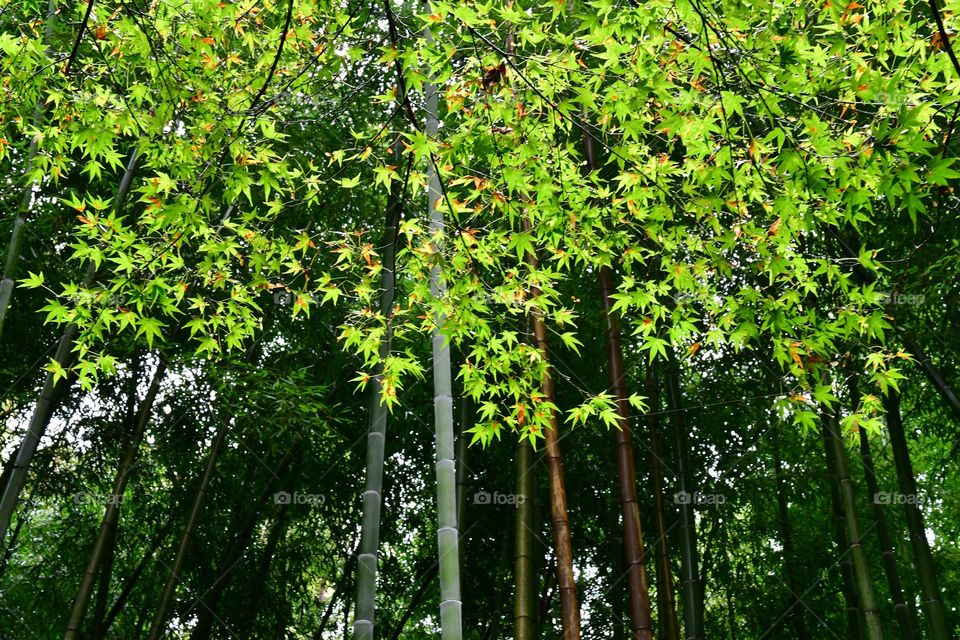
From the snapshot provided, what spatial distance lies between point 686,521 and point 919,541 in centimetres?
145

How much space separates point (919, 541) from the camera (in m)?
4.52

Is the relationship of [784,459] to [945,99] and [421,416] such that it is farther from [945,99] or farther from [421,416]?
[945,99]

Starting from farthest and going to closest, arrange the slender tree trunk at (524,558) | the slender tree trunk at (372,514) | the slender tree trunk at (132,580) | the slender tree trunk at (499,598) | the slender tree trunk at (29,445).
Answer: the slender tree trunk at (499,598), the slender tree trunk at (132,580), the slender tree trunk at (524,558), the slender tree trunk at (29,445), the slender tree trunk at (372,514)

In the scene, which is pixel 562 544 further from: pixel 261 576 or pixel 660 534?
pixel 261 576

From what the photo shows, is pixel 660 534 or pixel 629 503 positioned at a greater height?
pixel 660 534

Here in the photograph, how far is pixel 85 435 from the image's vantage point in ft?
17.4

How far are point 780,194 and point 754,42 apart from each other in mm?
Result: 464

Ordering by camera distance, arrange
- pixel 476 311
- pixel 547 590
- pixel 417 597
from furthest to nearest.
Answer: pixel 547 590, pixel 417 597, pixel 476 311

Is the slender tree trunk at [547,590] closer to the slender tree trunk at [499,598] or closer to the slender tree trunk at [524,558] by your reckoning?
the slender tree trunk at [499,598]

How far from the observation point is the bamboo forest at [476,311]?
2.38 m

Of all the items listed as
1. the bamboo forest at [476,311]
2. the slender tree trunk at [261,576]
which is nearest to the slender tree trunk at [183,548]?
the bamboo forest at [476,311]

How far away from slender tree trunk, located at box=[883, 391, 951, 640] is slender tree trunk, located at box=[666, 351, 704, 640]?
123cm

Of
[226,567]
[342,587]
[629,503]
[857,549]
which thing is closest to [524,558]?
[629,503]

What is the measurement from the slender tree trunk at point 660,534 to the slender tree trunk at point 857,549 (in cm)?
105
